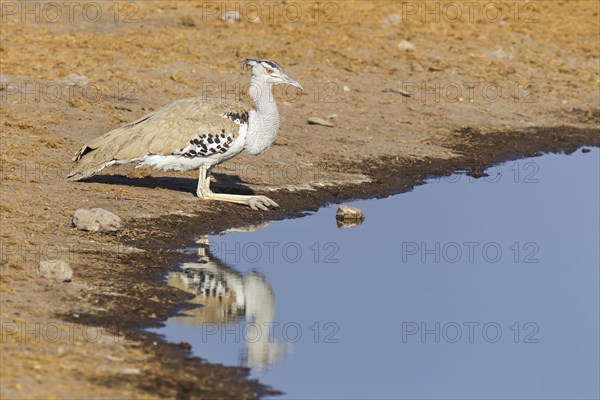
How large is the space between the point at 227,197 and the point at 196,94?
17.5 ft

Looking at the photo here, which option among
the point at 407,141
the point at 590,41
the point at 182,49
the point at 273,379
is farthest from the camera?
the point at 590,41

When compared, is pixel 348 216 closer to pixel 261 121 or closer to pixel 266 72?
pixel 261 121

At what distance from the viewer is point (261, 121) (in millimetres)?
14492

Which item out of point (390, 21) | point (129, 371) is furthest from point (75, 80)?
point (129, 371)

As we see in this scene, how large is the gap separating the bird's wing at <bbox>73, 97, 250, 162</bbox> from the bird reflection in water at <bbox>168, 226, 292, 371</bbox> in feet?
4.36

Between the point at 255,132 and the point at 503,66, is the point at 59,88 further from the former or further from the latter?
the point at 503,66

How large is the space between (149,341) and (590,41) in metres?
16.2

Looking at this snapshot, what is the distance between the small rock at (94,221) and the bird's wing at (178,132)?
1274mm

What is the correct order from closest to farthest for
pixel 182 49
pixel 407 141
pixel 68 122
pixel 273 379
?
pixel 273 379 < pixel 68 122 < pixel 407 141 < pixel 182 49

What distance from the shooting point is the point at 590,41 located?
→ 24.3m

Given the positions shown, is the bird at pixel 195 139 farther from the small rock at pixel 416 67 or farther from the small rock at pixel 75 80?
the small rock at pixel 416 67

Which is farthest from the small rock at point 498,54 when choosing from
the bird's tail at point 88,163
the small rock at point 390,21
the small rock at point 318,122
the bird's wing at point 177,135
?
the bird's tail at point 88,163

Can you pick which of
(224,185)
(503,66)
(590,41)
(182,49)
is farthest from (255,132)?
(590,41)

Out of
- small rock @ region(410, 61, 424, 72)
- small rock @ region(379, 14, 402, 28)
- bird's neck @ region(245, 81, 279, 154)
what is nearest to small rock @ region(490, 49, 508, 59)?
small rock @ region(410, 61, 424, 72)
